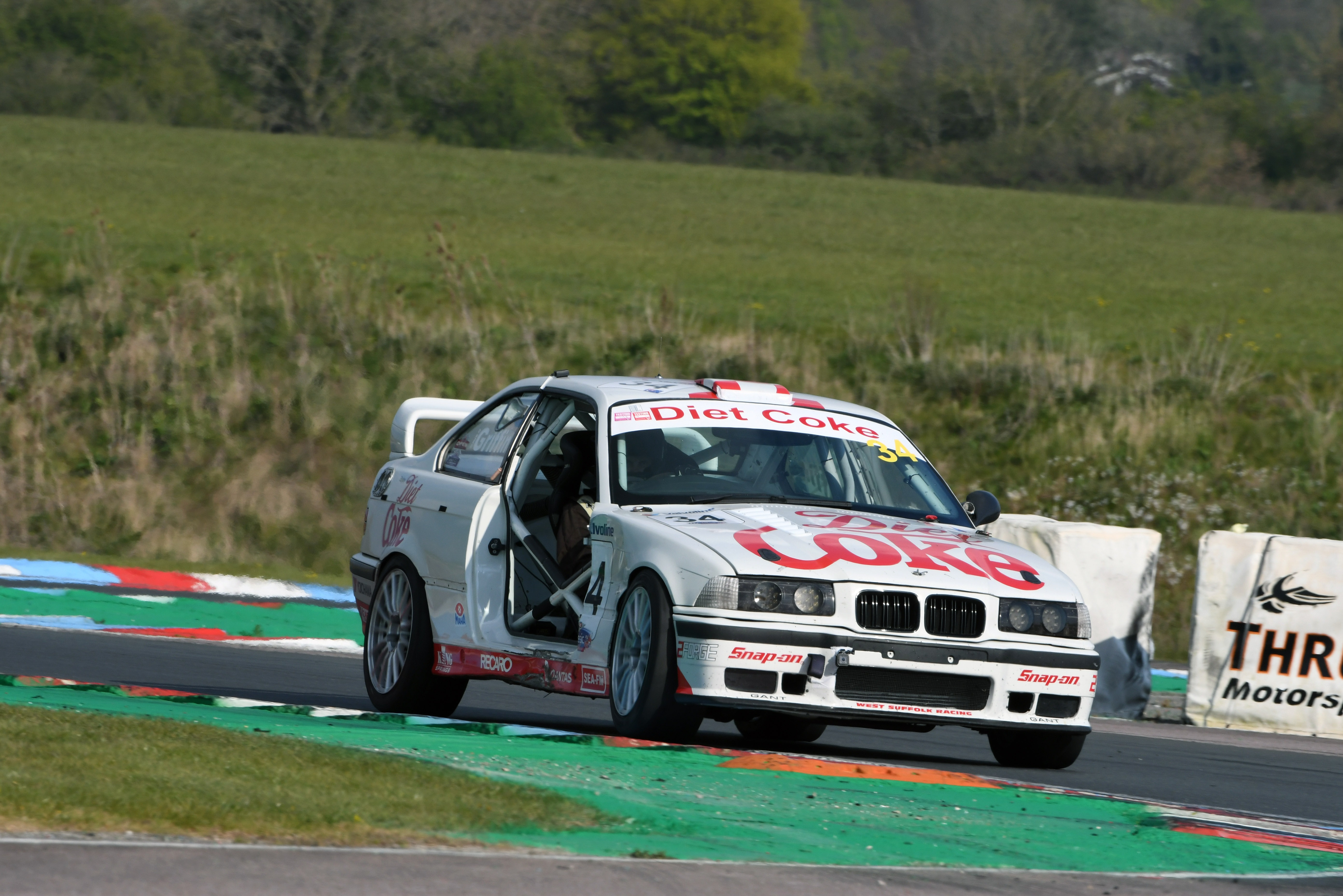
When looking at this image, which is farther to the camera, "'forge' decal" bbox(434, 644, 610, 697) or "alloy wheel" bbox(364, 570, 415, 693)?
"alloy wheel" bbox(364, 570, 415, 693)

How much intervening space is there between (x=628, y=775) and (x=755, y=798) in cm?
49

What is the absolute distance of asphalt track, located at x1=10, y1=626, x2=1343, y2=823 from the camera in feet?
28.4

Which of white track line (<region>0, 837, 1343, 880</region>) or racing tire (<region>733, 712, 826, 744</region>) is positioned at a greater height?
white track line (<region>0, 837, 1343, 880</region>)

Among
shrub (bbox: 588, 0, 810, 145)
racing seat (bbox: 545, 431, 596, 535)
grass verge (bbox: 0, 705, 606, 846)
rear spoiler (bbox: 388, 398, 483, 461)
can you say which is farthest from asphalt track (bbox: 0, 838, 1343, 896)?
shrub (bbox: 588, 0, 810, 145)

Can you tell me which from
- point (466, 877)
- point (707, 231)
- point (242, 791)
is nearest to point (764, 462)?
point (242, 791)

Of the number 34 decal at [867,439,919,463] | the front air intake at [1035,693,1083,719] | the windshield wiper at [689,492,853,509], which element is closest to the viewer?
the front air intake at [1035,693,1083,719]

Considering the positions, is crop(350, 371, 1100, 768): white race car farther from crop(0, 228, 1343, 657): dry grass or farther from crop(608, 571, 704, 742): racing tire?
crop(0, 228, 1343, 657): dry grass

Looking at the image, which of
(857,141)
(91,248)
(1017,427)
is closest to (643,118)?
(857,141)

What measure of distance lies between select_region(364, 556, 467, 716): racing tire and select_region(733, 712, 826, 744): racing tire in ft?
4.79

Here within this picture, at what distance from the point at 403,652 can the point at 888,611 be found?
2853 millimetres

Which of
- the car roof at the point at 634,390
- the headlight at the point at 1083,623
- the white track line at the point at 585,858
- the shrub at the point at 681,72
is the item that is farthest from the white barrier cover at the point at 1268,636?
the shrub at the point at 681,72

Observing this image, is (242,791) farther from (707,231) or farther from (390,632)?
(707,231)

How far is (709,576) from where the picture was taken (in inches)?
308

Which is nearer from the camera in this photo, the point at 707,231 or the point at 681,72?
the point at 707,231
